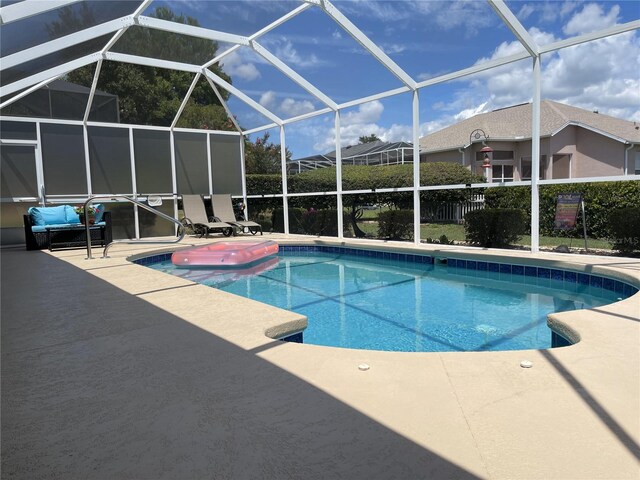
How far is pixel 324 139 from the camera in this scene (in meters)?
14.4

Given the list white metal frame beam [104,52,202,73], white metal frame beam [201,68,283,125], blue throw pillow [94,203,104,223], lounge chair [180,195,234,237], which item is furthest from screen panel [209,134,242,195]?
blue throw pillow [94,203,104,223]

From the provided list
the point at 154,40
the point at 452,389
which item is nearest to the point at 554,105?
the point at 154,40

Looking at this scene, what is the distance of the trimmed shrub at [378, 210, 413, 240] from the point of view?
9633 mm

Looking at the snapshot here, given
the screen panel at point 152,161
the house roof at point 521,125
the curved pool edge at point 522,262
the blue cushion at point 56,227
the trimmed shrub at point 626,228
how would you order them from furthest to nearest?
the house roof at point 521,125
the screen panel at point 152,161
the blue cushion at point 56,227
the trimmed shrub at point 626,228
the curved pool edge at point 522,262

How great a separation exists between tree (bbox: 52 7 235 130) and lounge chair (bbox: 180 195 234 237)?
7.25 ft

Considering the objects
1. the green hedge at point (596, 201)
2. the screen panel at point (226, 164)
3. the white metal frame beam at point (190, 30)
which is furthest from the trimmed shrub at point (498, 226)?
the screen panel at point (226, 164)

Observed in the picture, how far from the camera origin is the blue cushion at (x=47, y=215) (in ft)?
29.1

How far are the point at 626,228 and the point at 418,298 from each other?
3.62 metres

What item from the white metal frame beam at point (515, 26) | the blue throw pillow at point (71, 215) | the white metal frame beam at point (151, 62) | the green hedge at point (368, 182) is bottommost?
the blue throw pillow at point (71, 215)

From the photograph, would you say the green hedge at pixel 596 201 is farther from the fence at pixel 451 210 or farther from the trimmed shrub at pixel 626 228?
the fence at pixel 451 210

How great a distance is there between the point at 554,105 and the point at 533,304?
1683 cm

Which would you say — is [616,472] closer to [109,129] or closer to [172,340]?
[172,340]

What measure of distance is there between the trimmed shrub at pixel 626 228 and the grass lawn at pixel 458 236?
104cm

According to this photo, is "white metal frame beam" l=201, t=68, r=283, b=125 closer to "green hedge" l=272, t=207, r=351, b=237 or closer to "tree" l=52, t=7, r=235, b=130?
"tree" l=52, t=7, r=235, b=130
